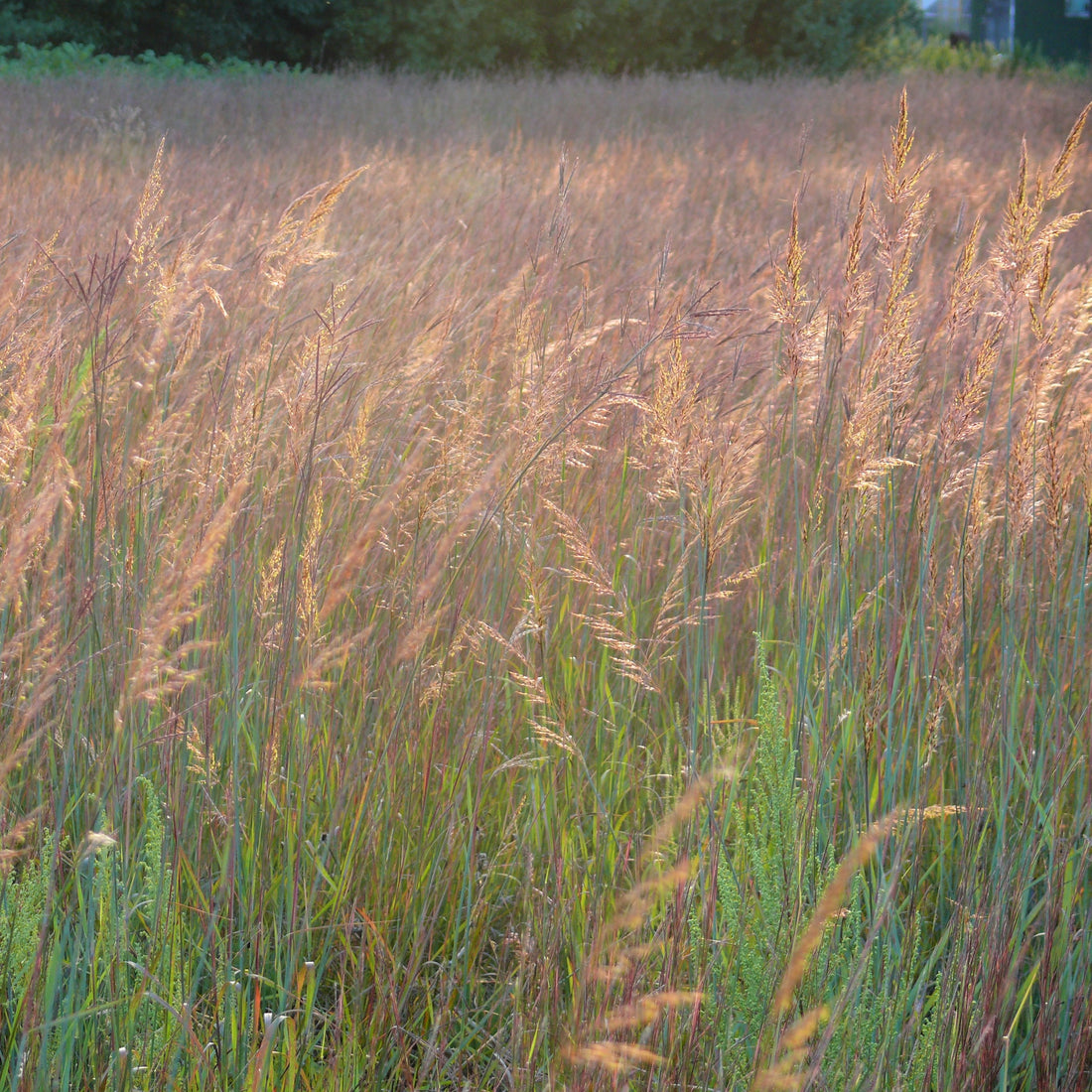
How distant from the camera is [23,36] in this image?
680 inches

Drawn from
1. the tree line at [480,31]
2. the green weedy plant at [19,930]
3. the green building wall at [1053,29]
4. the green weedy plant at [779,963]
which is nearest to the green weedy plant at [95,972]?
the green weedy plant at [19,930]

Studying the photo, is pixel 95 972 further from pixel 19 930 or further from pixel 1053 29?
pixel 1053 29

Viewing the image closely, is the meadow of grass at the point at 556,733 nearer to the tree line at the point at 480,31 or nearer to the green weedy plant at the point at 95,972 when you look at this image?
the green weedy plant at the point at 95,972

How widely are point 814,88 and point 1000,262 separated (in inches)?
570

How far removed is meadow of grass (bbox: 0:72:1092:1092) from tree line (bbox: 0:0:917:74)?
1793 centimetres

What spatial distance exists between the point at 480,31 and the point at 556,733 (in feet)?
69.1

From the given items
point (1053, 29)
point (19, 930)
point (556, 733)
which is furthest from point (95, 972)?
point (1053, 29)

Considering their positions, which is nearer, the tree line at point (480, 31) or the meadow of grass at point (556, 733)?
the meadow of grass at point (556, 733)

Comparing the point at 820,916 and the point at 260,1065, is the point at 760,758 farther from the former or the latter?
the point at 260,1065

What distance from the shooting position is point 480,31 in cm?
2011

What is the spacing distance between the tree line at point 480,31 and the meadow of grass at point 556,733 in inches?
706

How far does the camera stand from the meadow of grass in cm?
107

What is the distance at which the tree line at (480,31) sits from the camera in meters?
18.9

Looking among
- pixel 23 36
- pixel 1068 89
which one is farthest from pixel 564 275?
pixel 23 36
